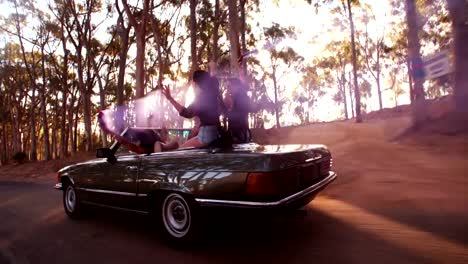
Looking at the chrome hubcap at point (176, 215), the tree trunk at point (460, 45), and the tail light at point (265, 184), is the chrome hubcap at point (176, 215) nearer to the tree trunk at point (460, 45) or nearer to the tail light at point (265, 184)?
the tail light at point (265, 184)

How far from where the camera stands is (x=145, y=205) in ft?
13.4

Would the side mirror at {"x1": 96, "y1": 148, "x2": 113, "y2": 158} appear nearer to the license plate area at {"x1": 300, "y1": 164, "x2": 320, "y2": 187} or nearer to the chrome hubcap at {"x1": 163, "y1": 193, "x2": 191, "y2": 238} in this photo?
the chrome hubcap at {"x1": 163, "y1": 193, "x2": 191, "y2": 238}

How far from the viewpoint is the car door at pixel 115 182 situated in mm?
4273

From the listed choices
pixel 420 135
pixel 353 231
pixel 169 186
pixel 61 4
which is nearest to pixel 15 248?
pixel 169 186

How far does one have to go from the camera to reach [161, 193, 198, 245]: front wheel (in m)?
3.66

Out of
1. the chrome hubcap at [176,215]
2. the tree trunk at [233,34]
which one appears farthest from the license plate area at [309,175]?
the tree trunk at [233,34]

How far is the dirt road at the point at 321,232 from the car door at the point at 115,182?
0.28 m

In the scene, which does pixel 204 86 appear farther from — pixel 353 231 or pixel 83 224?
pixel 83 224

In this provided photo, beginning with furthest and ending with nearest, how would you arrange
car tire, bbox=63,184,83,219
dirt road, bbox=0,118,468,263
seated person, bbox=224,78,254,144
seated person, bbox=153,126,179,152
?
car tire, bbox=63,184,83,219 → seated person, bbox=224,78,254,144 → seated person, bbox=153,126,179,152 → dirt road, bbox=0,118,468,263

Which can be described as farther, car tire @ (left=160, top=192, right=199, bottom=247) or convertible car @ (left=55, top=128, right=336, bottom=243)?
car tire @ (left=160, top=192, right=199, bottom=247)

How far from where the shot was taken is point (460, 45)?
8.80m

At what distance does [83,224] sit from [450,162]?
644cm

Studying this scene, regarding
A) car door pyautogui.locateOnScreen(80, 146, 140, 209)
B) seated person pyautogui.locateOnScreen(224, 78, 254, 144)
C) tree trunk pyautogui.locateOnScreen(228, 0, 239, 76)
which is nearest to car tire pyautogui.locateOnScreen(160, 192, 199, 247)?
car door pyautogui.locateOnScreen(80, 146, 140, 209)

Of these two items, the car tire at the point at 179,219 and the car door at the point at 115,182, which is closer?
the car tire at the point at 179,219
